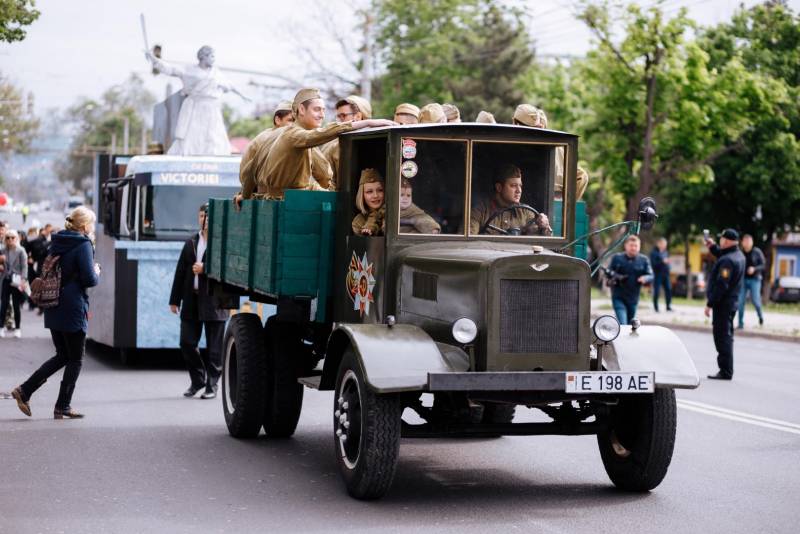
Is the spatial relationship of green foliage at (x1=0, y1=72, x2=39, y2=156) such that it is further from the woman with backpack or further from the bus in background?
the woman with backpack

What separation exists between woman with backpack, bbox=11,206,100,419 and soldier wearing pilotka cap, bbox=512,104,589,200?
12.5 ft

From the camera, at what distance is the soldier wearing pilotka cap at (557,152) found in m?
9.43

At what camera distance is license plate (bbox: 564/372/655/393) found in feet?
26.3

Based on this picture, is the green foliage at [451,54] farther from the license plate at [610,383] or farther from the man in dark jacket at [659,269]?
the license plate at [610,383]

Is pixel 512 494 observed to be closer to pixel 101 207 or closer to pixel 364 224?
pixel 364 224

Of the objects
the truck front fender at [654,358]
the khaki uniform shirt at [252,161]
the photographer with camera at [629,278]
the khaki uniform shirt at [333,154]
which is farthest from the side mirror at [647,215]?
the photographer with camera at [629,278]

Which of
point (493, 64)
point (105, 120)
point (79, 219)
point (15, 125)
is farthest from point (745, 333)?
point (105, 120)

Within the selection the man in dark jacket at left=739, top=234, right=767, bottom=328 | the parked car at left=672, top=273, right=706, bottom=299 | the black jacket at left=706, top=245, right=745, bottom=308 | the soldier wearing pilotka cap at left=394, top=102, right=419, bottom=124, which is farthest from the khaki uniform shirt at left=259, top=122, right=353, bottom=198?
the parked car at left=672, top=273, right=706, bottom=299

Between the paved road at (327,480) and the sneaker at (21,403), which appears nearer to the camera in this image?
the paved road at (327,480)

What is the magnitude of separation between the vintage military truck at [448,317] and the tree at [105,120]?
100m

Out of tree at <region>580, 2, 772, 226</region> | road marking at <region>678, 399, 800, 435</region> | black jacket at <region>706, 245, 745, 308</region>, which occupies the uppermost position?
tree at <region>580, 2, 772, 226</region>

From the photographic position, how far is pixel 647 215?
8.05 metres

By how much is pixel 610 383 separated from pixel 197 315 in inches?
261

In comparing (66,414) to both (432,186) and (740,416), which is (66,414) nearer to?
(432,186)
